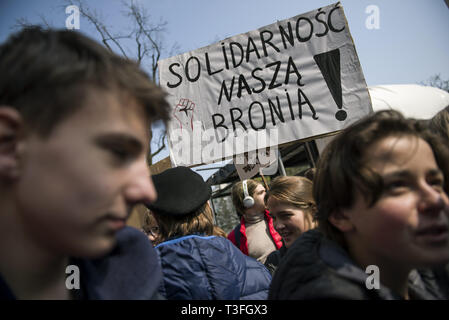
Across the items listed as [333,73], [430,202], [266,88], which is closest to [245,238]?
[266,88]

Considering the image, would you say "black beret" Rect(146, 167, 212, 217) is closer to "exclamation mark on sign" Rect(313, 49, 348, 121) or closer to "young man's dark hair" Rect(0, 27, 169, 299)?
"young man's dark hair" Rect(0, 27, 169, 299)

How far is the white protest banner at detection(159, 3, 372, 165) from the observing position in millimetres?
2938

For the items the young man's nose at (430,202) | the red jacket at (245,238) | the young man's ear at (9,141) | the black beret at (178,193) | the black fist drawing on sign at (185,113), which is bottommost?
the red jacket at (245,238)

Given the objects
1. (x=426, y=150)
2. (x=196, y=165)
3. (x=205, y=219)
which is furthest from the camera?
(x=196, y=165)

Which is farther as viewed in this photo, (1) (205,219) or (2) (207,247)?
(1) (205,219)

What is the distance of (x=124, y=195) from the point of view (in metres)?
0.68

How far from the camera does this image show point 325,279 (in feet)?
2.89

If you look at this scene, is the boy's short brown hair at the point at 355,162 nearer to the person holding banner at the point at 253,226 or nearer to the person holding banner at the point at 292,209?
the person holding banner at the point at 292,209

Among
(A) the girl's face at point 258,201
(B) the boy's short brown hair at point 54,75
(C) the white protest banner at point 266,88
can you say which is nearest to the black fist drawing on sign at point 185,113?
(C) the white protest banner at point 266,88

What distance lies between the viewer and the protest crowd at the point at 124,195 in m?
0.63

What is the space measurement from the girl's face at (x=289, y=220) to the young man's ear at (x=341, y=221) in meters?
1.08

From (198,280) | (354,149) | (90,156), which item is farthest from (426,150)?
(198,280)
